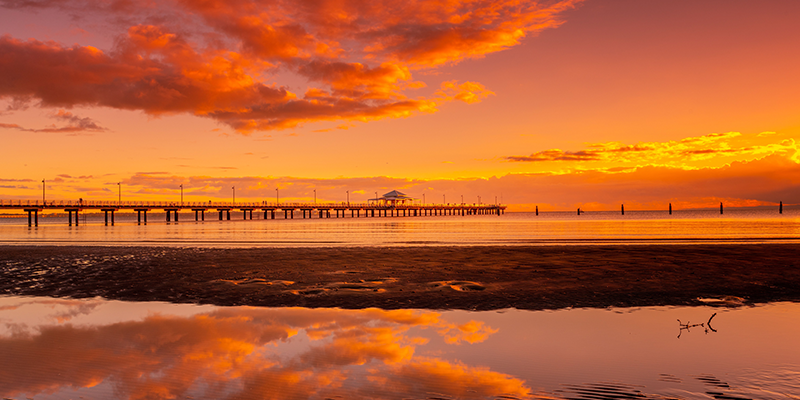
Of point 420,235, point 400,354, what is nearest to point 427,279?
point 400,354

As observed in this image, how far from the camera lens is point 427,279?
14398 mm

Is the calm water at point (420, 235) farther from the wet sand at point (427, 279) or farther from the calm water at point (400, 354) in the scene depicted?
the calm water at point (400, 354)

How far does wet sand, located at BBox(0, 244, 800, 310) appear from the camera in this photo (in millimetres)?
11328

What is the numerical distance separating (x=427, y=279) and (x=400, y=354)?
7615 mm

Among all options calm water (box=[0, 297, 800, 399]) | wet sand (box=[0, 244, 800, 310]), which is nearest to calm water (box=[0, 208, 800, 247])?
wet sand (box=[0, 244, 800, 310])

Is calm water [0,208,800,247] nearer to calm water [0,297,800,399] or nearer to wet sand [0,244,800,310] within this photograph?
wet sand [0,244,800,310]

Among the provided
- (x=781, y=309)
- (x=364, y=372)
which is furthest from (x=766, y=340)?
(x=364, y=372)

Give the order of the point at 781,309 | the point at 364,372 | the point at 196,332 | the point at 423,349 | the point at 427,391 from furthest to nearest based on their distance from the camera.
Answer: the point at 781,309, the point at 196,332, the point at 423,349, the point at 364,372, the point at 427,391

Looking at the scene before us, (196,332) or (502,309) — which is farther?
(502,309)

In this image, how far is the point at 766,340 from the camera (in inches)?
285

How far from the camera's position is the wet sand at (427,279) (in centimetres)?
1133

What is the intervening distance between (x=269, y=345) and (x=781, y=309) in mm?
9933

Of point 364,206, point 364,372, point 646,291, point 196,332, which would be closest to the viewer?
point 364,372

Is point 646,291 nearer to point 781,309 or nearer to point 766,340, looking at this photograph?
point 781,309
